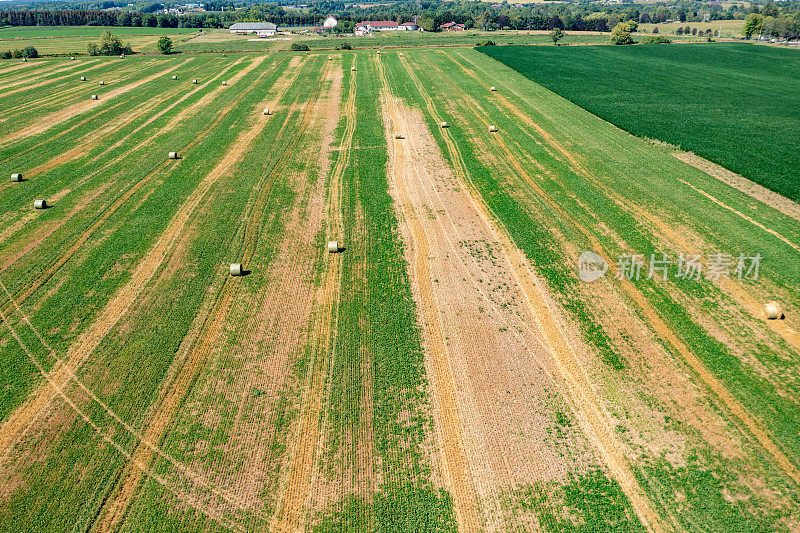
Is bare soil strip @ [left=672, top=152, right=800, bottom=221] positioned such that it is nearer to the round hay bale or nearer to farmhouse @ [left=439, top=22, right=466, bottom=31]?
the round hay bale

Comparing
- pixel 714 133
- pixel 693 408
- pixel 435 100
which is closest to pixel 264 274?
pixel 693 408

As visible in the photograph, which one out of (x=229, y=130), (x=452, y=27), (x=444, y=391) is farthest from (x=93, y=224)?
(x=452, y=27)

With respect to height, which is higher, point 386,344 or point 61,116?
point 61,116

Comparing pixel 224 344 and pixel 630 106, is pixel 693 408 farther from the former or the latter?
pixel 630 106

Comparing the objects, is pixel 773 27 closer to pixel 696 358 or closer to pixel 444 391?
pixel 696 358

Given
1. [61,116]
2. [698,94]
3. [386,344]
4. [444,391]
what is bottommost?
[444,391]

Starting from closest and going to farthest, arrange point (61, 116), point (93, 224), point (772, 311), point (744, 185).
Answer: point (772, 311) → point (93, 224) → point (744, 185) → point (61, 116)
